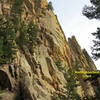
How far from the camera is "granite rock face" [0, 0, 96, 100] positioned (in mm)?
40594

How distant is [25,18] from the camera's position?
208ft

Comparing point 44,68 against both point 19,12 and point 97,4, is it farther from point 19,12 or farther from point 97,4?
point 97,4

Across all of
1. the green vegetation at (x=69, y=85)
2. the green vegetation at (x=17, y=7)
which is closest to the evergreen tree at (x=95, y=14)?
the green vegetation at (x=69, y=85)

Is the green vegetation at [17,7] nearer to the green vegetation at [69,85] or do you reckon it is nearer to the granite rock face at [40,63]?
the granite rock face at [40,63]

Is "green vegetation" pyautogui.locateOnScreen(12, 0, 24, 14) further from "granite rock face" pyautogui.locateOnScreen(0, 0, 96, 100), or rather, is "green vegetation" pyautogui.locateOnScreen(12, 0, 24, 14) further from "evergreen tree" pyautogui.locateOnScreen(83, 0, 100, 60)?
"evergreen tree" pyautogui.locateOnScreen(83, 0, 100, 60)

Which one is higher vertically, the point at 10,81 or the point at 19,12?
the point at 19,12

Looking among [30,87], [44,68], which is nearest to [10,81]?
[30,87]

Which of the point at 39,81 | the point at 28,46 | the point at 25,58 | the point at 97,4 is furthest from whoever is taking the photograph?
the point at 28,46

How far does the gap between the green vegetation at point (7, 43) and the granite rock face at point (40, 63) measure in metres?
1.29

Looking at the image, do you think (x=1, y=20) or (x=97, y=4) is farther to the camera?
(x=1, y=20)

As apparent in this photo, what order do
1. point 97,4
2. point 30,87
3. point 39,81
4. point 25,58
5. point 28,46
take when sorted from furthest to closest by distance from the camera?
point 28,46 → point 25,58 → point 39,81 → point 30,87 → point 97,4

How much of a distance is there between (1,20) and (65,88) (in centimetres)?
1819

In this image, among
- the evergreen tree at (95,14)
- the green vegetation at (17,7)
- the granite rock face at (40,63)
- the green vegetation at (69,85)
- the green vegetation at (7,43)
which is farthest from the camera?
→ the green vegetation at (17,7)

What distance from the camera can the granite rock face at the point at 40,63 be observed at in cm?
4059
